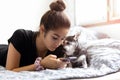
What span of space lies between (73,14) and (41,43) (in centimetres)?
148

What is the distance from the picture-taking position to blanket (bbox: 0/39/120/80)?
3.34ft

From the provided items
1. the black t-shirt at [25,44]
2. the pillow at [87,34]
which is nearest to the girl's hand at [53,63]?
the black t-shirt at [25,44]

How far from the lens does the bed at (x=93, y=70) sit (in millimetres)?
1019

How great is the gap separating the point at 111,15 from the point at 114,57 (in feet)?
3.44

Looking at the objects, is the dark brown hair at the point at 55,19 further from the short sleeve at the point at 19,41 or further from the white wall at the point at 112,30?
the white wall at the point at 112,30

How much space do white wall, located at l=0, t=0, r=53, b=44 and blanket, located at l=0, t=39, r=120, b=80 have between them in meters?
1.08

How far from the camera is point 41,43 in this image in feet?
4.55

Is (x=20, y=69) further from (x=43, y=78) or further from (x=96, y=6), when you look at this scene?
(x=96, y=6)

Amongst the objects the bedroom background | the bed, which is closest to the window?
the bedroom background

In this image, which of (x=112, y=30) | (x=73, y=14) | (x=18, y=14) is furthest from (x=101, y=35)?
(x=18, y=14)

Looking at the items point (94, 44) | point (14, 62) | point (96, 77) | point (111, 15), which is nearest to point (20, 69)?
point (14, 62)

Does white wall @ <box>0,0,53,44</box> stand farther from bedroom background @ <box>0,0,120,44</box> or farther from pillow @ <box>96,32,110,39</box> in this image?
pillow @ <box>96,32,110,39</box>

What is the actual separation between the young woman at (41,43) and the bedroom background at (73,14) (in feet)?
3.44

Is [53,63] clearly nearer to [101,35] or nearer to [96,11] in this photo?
[101,35]
